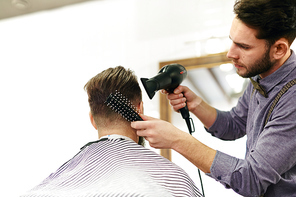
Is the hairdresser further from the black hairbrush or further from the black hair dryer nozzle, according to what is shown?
the black hair dryer nozzle

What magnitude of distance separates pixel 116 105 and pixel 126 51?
64.8 inches

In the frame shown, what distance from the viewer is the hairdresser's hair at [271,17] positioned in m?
1.45

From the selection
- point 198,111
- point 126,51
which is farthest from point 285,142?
point 126,51

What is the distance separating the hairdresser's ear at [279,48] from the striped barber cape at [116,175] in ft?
2.53

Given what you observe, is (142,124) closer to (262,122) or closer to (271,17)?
(262,122)

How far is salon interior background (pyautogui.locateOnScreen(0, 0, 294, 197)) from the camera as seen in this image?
273cm

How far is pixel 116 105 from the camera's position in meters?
1.51

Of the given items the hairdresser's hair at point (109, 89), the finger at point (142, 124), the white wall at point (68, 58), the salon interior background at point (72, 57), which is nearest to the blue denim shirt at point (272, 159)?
the finger at point (142, 124)

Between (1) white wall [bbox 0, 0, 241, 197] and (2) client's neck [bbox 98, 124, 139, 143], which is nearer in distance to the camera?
(2) client's neck [bbox 98, 124, 139, 143]

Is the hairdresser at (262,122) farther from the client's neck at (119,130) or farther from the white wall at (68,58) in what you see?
the white wall at (68,58)

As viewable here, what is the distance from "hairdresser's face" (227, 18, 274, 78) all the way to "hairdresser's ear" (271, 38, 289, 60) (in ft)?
0.11

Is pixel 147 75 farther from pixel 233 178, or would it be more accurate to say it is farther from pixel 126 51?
pixel 233 178

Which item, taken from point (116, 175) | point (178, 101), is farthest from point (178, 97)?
point (116, 175)

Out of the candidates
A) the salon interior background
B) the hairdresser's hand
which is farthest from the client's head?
the salon interior background
